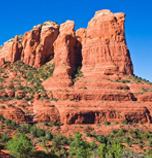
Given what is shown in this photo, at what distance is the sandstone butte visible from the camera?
3719 centimetres

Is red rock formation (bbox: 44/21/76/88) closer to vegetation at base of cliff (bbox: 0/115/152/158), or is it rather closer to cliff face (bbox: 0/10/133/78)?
cliff face (bbox: 0/10/133/78)

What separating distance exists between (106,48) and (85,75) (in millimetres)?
9700

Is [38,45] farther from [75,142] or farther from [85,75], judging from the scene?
[75,142]

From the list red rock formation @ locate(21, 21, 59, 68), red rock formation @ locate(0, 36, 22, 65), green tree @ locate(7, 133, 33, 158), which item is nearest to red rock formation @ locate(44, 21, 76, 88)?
red rock formation @ locate(21, 21, 59, 68)

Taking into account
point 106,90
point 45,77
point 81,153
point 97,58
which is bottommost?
point 81,153

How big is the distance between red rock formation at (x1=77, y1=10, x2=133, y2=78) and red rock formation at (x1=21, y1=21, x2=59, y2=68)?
1279cm

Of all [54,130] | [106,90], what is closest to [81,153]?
[54,130]

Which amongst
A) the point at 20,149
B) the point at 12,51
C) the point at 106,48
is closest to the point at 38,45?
the point at 12,51

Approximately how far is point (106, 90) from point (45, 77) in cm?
1864

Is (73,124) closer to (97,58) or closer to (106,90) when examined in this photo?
(106,90)

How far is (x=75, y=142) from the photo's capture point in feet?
91.6

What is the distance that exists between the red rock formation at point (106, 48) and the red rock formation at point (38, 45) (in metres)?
12.8

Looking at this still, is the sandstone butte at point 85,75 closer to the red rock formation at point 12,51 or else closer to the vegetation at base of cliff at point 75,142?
the red rock formation at point 12,51

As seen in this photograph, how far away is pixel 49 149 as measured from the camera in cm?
2794
